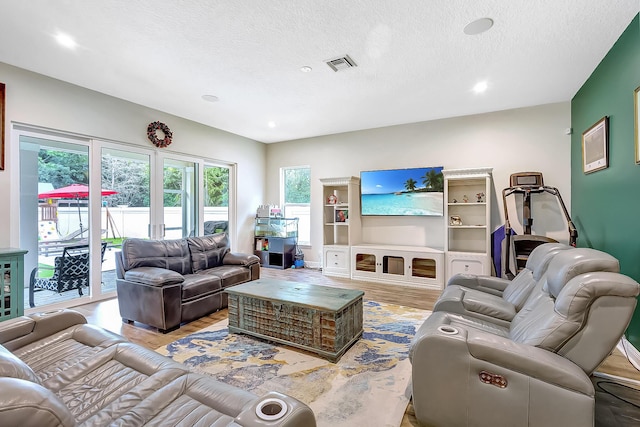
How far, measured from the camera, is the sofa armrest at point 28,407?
70 cm

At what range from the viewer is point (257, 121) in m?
5.23

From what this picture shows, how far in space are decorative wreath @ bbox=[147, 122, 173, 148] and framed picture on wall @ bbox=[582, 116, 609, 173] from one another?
574 cm

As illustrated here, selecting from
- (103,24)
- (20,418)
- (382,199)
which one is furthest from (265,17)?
(382,199)

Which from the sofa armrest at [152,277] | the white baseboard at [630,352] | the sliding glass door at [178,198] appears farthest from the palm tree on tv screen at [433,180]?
the sliding glass door at [178,198]

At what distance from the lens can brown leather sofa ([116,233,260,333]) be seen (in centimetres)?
302

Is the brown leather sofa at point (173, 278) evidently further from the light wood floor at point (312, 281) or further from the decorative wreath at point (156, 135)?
the decorative wreath at point (156, 135)

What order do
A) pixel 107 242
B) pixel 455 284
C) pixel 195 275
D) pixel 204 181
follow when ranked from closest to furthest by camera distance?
1. pixel 455 284
2. pixel 195 275
3. pixel 107 242
4. pixel 204 181

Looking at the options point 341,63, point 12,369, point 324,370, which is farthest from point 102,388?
point 341,63

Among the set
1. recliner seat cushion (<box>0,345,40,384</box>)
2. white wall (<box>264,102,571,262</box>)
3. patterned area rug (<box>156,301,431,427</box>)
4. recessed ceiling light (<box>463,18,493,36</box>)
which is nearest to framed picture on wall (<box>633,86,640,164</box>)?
recessed ceiling light (<box>463,18,493,36</box>)

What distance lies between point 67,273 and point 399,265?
15.8ft

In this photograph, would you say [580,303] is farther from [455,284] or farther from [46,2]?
[46,2]

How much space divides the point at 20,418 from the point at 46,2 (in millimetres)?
2991

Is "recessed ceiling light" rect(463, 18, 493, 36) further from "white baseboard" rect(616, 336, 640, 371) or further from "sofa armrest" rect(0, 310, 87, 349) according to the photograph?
"sofa armrest" rect(0, 310, 87, 349)

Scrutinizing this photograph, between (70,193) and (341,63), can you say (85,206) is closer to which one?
(70,193)
